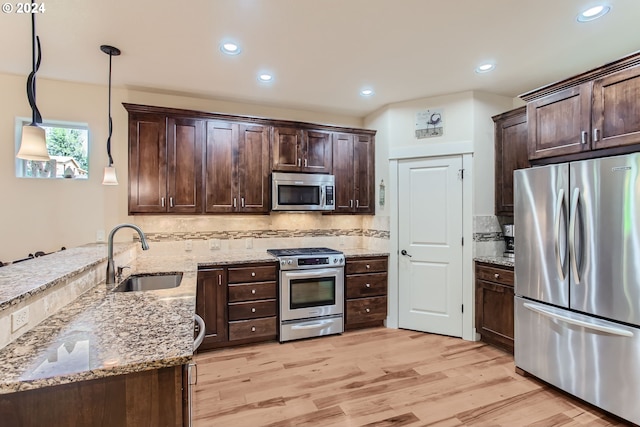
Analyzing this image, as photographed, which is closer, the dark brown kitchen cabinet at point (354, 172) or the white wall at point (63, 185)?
the white wall at point (63, 185)

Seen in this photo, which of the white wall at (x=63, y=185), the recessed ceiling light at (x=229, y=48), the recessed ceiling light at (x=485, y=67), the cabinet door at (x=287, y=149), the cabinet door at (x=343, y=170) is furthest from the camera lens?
the cabinet door at (x=343, y=170)

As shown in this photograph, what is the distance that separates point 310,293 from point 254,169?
1.56 meters

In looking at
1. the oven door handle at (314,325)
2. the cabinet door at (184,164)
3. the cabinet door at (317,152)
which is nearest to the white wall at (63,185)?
the cabinet door at (184,164)

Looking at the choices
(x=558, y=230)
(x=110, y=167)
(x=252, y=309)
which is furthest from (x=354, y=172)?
(x=110, y=167)

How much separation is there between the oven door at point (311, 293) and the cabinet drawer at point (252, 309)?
118 millimetres

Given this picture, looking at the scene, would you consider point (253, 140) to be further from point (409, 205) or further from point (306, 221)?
point (409, 205)

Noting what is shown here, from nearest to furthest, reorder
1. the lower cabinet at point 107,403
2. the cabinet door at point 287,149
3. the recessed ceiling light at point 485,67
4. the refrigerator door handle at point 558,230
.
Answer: the lower cabinet at point 107,403 < the refrigerator door handle at point 558,230 < the recessed ceiling light at point 485,67 < the cabinet door at point 287,149

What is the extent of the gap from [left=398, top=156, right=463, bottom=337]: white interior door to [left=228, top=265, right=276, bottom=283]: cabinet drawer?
159cm

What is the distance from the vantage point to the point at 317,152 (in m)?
4.03

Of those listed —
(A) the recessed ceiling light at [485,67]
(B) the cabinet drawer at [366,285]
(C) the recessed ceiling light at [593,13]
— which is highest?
(A) the recessed ceiling light at [485,67]

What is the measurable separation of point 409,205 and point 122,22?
10.6 feet

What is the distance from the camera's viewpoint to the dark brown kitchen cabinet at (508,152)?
334 centimetres

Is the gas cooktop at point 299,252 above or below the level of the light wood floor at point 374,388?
above

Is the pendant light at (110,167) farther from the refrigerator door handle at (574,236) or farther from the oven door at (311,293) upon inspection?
the refrigerator door handle at (574,236)
